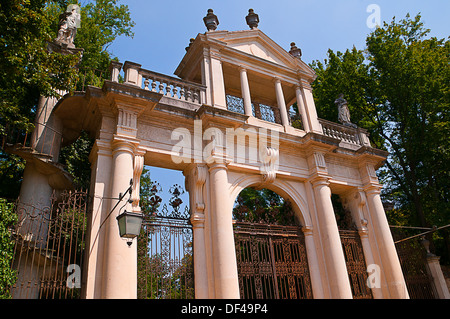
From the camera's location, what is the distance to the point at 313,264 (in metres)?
9.39

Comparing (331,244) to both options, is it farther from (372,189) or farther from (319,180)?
(372,189)

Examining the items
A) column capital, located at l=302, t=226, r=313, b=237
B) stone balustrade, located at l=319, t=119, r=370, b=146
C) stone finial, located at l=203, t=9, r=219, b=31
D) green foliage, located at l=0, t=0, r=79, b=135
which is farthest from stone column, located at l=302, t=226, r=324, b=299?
green foliage, located at l=0, t=0, r=79, b=135

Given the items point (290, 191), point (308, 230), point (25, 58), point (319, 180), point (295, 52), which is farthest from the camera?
point (295, 52)

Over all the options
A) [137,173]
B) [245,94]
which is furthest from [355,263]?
[137,173]

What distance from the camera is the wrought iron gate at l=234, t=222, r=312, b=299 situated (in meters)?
8.45

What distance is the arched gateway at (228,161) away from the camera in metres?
7.39

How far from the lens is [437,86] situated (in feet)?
46.8

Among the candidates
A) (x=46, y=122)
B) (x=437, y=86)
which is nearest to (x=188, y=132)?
(x=46, y=122)

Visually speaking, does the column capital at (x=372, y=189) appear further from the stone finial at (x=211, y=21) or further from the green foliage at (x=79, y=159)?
the green foliage at (x=79, y=159)

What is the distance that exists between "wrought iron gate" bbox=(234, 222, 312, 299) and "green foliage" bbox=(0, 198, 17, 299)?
4826 mm

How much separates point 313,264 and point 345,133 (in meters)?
5.25

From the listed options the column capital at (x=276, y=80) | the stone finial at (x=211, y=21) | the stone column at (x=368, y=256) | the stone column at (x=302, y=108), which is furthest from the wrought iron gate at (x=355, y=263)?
the stone finial at (x=211, y=21)

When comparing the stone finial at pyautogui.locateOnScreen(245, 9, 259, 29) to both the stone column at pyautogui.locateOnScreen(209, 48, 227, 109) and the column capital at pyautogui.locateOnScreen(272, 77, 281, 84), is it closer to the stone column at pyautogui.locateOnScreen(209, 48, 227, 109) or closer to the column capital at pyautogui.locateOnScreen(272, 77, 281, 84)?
the column capital at pyautogui.locateOnScreen(272, 77, 281, 84)
